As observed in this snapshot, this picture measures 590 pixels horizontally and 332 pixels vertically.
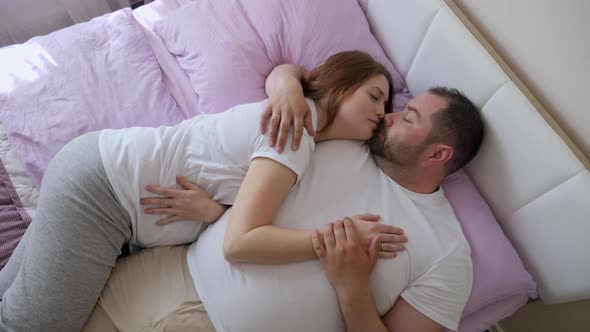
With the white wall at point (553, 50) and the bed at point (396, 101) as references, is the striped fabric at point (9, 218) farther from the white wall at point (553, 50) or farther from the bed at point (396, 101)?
the white wall at point (553, 50)

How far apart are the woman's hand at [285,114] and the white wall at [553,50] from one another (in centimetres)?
62

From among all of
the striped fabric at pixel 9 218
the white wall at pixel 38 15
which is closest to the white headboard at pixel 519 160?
the striped fabric at pixel 9 218

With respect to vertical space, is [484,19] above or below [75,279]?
above

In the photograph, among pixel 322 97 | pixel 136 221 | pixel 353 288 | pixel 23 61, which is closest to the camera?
pixel 353 288

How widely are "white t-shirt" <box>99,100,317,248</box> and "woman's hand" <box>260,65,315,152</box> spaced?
23 mm

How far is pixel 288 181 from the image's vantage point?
95 cm

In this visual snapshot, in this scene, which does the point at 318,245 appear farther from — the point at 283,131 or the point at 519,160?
the point at 519,160

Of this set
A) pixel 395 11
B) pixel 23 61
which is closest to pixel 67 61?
pixel 23 61

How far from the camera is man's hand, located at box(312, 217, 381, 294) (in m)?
0.90

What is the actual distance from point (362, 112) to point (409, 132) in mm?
145

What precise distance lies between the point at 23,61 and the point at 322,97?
1.05 m

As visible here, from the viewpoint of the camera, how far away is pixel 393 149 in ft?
3.57

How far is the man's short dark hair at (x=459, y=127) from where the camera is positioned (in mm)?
1053

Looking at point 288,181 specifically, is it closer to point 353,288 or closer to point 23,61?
point 353,288
